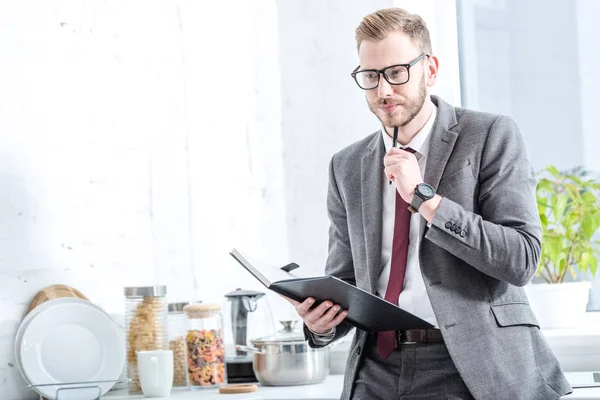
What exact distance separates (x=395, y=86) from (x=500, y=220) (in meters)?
0.40

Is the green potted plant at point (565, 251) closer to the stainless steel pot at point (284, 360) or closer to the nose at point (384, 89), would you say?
the stainless steel pot at point (284, 360)

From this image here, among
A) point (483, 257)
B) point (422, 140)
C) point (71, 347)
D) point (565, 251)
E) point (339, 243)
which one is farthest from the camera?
point (565, 251)

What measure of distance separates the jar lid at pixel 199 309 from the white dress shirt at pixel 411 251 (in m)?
0.73

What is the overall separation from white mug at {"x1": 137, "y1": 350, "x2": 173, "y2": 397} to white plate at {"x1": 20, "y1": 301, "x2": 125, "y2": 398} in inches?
3.5

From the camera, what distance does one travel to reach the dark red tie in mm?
2078

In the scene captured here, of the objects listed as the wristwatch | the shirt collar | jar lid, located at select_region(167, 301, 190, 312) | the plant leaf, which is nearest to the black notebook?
the wristwatch

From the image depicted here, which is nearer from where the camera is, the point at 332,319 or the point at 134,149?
the point at 332,319

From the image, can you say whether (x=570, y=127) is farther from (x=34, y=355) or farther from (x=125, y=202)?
(x=34, y=355)

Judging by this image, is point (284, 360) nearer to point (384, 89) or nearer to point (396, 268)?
point (396, 268)

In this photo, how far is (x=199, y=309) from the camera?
2.71 m

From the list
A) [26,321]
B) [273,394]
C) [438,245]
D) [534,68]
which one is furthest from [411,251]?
[534,68]

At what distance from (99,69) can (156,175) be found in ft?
1.31

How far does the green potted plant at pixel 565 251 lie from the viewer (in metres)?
2.91

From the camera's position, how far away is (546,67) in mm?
3184
